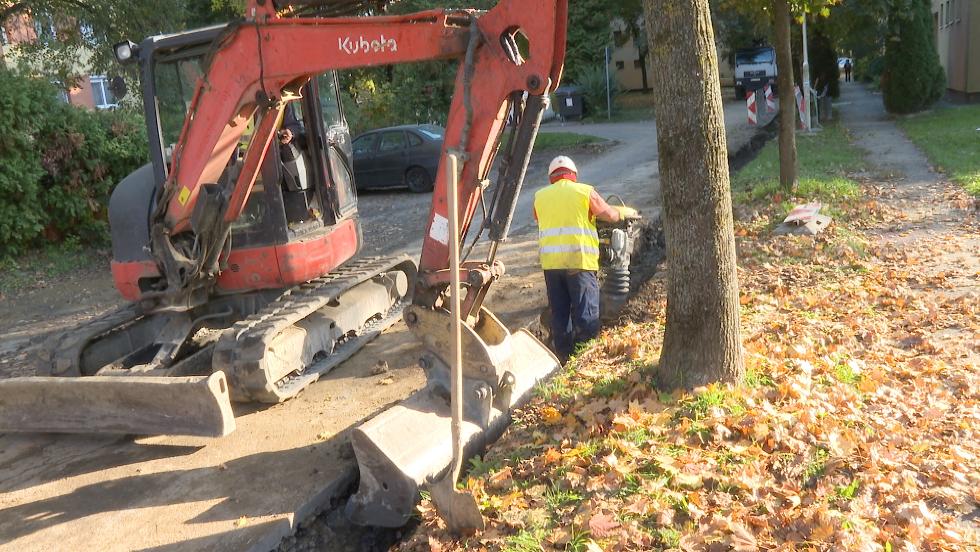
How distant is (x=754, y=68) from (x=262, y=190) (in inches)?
1286

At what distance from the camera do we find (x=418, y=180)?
1788 cm

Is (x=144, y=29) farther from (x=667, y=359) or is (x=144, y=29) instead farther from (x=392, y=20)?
(x=667, y=359)

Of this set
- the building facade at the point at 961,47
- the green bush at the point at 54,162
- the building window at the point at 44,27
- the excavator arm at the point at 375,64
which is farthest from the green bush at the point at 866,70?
the excavator arm at the point at 375,64

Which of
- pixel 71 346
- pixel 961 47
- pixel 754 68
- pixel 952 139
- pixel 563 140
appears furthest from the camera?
pixel 754 68

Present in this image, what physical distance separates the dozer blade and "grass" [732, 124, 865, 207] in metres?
8.56

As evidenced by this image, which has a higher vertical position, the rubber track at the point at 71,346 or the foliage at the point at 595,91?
the foliage at the point at 595,91

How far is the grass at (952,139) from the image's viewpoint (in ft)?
41.1

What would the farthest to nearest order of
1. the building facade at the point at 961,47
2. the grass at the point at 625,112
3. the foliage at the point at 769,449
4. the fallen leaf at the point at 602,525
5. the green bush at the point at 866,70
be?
the green bush at the point at 866,70
the grass at the point at 625,112
the building facade at the point at 961,47
the fallen leaf at the point at 602,525
the foliage at the point at 769,449

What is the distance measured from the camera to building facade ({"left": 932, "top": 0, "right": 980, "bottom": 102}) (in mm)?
25094

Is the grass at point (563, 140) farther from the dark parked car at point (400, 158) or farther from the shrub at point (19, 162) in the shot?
the shrub at point (19, 162)

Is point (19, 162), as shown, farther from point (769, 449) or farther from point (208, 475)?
point (769, 449)

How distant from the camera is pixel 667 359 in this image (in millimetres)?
5121

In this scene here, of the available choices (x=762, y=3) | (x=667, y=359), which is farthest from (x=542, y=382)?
(x=762, y=3)

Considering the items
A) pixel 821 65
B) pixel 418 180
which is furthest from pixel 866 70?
pixel 418 180
